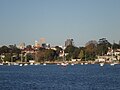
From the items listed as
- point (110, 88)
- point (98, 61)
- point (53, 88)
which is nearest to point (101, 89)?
point (110, 88)

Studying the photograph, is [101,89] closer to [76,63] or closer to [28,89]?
[28,89]

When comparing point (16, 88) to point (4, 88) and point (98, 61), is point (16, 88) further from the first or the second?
point (98, 61)

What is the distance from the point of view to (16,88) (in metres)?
56.3

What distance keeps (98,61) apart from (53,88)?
462 ft

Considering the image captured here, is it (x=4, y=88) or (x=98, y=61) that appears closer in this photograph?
(x=4, y=88)

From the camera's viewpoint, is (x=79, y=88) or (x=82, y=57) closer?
(x=79, y=88)

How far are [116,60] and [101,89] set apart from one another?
144948 mm

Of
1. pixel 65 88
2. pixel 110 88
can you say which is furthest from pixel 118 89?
pixel 65 88

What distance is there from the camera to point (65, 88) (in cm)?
5484

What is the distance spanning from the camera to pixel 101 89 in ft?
176

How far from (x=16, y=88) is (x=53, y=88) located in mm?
4484

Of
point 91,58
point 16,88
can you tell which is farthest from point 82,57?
point 16,88

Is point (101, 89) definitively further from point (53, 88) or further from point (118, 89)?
point (53, 88)

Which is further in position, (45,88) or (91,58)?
(91,58)
